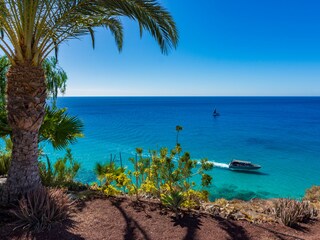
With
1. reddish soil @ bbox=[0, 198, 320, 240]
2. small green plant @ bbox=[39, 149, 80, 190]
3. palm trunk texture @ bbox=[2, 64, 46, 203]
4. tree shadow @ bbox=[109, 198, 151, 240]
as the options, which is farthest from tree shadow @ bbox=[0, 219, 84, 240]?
small green plant @ bbox=[39, 149, 80, 190]

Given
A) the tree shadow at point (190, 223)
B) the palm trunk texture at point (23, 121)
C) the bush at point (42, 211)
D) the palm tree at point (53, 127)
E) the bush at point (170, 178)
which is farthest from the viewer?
the palm tree at point (53, 127)

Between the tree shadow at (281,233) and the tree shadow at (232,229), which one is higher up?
the tree shadow at (232,229)

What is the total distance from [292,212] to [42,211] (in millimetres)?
5002

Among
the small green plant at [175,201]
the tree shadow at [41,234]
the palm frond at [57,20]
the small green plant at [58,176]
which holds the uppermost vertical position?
the palm frond at [57,20]

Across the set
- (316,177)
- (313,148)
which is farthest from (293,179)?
(313,148)

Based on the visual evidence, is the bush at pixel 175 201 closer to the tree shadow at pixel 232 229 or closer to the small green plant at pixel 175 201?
the small green plant at pixel 175 201

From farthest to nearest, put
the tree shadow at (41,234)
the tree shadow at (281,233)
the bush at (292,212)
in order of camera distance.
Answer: the bush at (292,212) → the tree shadow at (281,233) → the tree shadow at (41,234)

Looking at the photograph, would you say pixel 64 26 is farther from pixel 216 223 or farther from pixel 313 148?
pixel 313 148

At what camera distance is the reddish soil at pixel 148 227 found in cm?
359

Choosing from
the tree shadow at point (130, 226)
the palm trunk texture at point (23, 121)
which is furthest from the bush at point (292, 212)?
the palm trunk texture at point (23, 121)

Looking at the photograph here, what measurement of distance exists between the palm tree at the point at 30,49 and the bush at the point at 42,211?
839mm

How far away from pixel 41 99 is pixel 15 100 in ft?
1.53

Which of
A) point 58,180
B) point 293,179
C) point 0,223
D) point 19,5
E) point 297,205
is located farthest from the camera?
point 293,179

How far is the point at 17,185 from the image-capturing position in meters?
4.48
